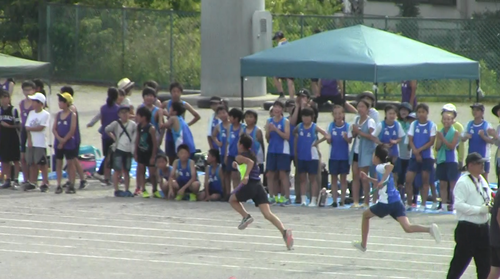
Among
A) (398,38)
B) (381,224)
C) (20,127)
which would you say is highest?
(398,38)

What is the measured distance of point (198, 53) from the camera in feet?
111

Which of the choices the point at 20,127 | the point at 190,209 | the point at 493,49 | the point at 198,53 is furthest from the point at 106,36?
the point at 190,209

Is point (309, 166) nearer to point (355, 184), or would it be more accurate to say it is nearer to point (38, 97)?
point (355, 184)

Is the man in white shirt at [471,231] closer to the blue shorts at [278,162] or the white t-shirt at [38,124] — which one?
the blue shorts at [278,162]

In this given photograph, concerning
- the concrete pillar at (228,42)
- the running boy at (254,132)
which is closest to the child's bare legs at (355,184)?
the running boy at (254,132)

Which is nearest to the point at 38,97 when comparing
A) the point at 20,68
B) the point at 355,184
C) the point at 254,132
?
the point at 20,68

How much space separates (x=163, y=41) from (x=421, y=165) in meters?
19.1

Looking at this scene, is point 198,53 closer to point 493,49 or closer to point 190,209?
point 493,49

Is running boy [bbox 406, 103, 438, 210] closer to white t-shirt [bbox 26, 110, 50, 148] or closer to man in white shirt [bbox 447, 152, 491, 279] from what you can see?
man in white shirt [bbox 447, 152, 491, 279]

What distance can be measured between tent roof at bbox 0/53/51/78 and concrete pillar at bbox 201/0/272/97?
1144cm

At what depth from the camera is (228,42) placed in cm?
3012

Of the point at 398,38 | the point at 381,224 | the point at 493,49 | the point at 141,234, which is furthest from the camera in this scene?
the point at 493,49

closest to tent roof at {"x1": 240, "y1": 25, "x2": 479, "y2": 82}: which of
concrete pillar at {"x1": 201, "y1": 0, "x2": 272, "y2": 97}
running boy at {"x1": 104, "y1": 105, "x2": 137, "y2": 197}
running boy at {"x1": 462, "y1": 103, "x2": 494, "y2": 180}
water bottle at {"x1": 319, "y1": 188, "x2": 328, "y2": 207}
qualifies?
running boy at {"x1": 462, "y1": 103, "x2": 494, "y2": 180}

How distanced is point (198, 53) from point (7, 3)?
8.14m
